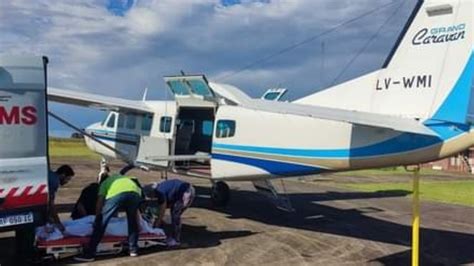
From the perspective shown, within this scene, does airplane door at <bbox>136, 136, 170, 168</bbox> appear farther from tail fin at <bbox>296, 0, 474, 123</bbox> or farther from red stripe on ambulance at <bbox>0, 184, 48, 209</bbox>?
red stripe on ambulance at <bbox>0, 184, 48, 209</bbox>

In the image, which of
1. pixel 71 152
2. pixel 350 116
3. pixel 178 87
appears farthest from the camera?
pixel 71 152

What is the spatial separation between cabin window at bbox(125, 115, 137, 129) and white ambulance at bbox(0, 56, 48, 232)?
29.5 ft

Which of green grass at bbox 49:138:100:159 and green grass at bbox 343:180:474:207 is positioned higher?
green grass at bbox 343:180:474:207

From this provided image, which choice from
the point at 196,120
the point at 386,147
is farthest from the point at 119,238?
the point at 196,120

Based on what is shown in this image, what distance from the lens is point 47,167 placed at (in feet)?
29.5

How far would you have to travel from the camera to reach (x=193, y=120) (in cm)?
1752

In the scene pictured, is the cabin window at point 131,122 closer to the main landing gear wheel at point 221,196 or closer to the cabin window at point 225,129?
the main landing gear wheel at point 221,196

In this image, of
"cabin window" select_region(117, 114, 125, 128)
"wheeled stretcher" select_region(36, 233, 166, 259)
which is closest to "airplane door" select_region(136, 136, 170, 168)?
"cabin window" select_region(117, 114, 125, 128)

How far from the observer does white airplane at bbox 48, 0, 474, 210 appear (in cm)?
1031

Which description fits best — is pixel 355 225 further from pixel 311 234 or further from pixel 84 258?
pixel 84 258

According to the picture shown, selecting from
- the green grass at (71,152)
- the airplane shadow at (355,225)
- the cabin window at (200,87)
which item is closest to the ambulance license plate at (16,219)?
the cabin window at (200,87)

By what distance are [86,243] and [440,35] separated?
741cm

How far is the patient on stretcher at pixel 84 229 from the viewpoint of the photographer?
9969mm

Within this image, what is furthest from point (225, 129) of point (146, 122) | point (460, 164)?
point (460, 164)
